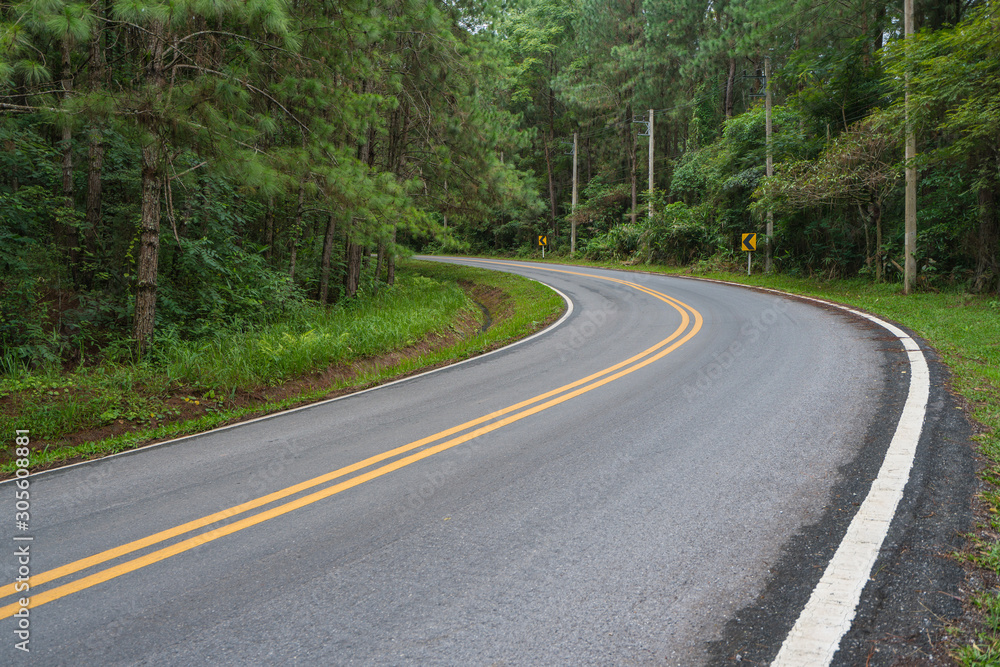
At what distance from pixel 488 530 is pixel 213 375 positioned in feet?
19.0

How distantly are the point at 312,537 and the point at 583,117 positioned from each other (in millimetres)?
39283

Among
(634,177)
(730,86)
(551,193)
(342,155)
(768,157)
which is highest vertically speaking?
(730,86)

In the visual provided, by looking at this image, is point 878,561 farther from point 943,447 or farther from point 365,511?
point 365,511

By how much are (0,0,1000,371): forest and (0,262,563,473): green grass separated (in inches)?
39.2

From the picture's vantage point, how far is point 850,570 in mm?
2832

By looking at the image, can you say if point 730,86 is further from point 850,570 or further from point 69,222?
point 850,570

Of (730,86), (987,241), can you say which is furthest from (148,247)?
(730,86)

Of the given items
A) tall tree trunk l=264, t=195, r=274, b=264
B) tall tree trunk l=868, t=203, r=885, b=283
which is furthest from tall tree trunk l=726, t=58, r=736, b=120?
tall tree trunk l=264, t=195, r=274, b=264

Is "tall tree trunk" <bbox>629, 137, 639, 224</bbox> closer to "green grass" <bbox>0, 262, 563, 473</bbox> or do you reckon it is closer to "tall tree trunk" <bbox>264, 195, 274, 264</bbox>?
"green grass" <bbox>0, 262, 563, 473</bbox>

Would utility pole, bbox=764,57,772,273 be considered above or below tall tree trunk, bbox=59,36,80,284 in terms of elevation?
above

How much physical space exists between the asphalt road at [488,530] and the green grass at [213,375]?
2.93ft

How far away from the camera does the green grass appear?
6.11 meters

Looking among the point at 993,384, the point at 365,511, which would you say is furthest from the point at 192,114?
the point at 993,384

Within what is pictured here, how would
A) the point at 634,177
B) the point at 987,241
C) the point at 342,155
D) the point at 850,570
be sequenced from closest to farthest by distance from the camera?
1. the point at 850,570
2. the point at 342,155
3. the point at 987,241
4. the point at 634,177
